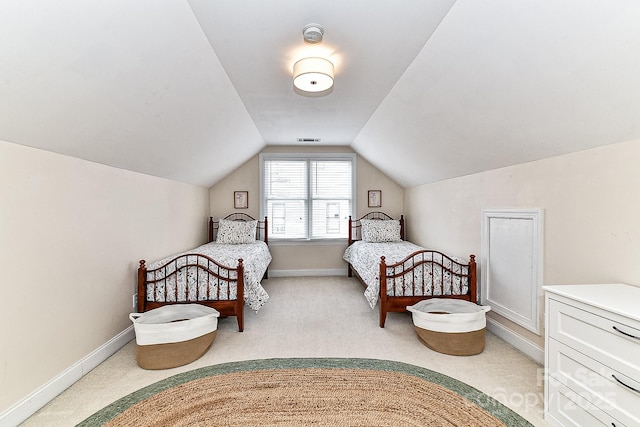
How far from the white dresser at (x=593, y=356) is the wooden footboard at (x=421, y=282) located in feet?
4.21

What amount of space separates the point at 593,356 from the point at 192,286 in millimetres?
2927

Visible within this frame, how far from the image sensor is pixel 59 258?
1.98m

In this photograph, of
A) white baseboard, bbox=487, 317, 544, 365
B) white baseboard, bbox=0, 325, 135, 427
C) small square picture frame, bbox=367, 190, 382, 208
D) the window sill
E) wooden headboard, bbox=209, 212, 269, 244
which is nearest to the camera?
white baseboard, bbox=0, 325, 135, 427

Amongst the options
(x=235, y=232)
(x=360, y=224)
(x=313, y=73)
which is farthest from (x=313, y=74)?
(x=360, y=224)

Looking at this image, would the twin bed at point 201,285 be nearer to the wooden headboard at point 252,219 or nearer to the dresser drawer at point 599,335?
the wooden headboard at point 252,219

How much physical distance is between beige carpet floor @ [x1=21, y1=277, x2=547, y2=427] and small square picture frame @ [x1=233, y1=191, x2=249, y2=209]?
79.6 inches

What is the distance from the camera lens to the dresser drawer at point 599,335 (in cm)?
128

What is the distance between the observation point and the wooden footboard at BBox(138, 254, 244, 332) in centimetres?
279

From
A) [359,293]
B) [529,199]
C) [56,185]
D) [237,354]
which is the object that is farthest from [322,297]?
[56,185]

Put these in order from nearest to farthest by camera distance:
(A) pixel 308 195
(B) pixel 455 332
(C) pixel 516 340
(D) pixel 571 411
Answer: (D) pixel 571 411 < (B) pixel 455 332 < (C) pixel 516 340 < (A) pixel 308 195

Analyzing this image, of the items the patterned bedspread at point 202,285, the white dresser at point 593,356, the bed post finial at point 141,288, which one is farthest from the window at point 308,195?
the white dresser at point 593,356

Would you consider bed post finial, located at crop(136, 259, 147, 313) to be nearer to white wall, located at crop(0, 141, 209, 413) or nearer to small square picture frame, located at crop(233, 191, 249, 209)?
white wall, located at crop(0, 141, 209, 413)

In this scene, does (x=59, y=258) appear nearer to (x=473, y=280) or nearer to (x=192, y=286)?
(x=192, y=286)

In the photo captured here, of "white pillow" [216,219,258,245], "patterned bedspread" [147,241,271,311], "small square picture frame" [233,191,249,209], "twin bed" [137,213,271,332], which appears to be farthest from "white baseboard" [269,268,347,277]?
"twin bed" [137,213,271,332]
